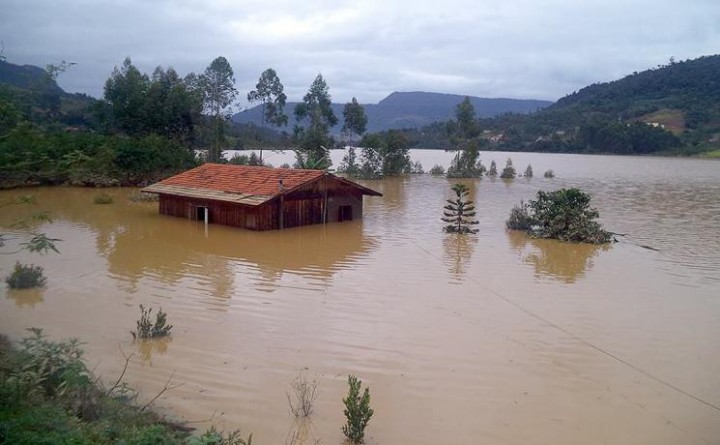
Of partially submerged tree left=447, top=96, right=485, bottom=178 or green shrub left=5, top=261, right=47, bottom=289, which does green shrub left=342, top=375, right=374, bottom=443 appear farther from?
partially submerged tree left=447, top=96, right=485, bottom=178

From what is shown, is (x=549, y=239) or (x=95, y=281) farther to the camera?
(x=549, y=239)

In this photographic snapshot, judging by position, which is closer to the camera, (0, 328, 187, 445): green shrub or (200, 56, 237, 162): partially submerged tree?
(0, 328, 187, 445): green shrub

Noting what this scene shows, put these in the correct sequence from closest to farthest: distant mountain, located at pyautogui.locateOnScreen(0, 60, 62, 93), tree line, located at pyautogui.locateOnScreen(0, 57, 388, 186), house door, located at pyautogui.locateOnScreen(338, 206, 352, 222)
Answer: distant mountain, located at pyautogui.locateOnScreen(0, 60, 62, 93) → house door, located at pyautogui.locateOnScreen(338, 206, 352, 222) → tree line, located at pyautogui.locateOnScreen(0, 57, 388, 186)

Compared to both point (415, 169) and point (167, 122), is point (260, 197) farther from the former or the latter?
point (415, 169)

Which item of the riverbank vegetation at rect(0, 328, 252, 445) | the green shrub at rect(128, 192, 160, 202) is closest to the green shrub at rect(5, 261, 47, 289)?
the riverbank vegetation at rect(0, 328, 252, 445)

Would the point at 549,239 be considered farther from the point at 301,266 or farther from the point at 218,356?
the point at 218,356

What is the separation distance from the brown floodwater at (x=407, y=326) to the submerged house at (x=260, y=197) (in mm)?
965

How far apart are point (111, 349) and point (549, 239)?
16276mm

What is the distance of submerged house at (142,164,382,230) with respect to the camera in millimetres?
21094

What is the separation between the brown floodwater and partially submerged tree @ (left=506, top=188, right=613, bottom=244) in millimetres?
807

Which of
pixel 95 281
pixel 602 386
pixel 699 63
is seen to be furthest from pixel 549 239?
pixel 699 63

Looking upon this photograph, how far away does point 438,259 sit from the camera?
17.3 metres

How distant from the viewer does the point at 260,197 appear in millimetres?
20594

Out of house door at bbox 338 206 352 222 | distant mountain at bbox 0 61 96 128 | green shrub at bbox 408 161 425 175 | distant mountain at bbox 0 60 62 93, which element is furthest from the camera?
green shrub at bbox 408 161 425 175
